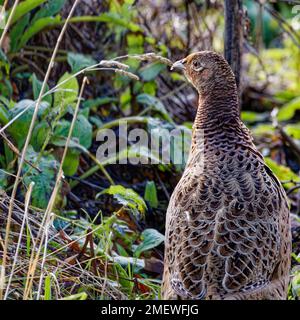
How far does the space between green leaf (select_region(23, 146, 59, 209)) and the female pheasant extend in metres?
0.97

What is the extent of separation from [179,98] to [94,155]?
1.30 meters

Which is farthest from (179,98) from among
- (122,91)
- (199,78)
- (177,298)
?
(177,298)

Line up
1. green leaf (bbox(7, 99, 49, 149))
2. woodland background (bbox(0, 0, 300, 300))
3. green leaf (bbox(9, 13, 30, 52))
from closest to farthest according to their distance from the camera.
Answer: woodland background (bbox(0, 0, 300, 300)) < green leaf (bbox(7, 99, 49, 149)) < green leaf (bbox(9, 13, 30, 52))

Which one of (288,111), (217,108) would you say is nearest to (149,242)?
(217,108)

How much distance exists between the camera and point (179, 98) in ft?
24.5

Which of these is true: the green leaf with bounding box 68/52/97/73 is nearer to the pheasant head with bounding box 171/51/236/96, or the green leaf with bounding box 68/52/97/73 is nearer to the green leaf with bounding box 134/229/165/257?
the pheasant head with bounding box 171/51/236/96

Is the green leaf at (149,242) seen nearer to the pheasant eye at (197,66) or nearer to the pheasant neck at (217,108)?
the pheasant neck at (217,108)

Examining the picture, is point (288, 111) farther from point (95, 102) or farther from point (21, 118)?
point (21, 118)

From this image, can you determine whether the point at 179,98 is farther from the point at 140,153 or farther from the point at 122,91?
the point at 140,153

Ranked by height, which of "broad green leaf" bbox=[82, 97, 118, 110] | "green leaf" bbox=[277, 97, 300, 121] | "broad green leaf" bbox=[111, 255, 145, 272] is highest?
"green leaf" bbox=[277, 97, 300, 121]

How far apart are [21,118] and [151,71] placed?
1.64 m

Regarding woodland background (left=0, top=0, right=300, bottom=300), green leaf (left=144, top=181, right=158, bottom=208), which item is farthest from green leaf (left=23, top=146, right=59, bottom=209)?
green leaf (left=144, top=181, right=158, bottom=208)

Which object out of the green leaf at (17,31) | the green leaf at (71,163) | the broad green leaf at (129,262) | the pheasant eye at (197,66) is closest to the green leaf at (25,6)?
the green leaf at (17,31)

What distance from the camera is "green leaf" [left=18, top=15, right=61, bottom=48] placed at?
6297mm
